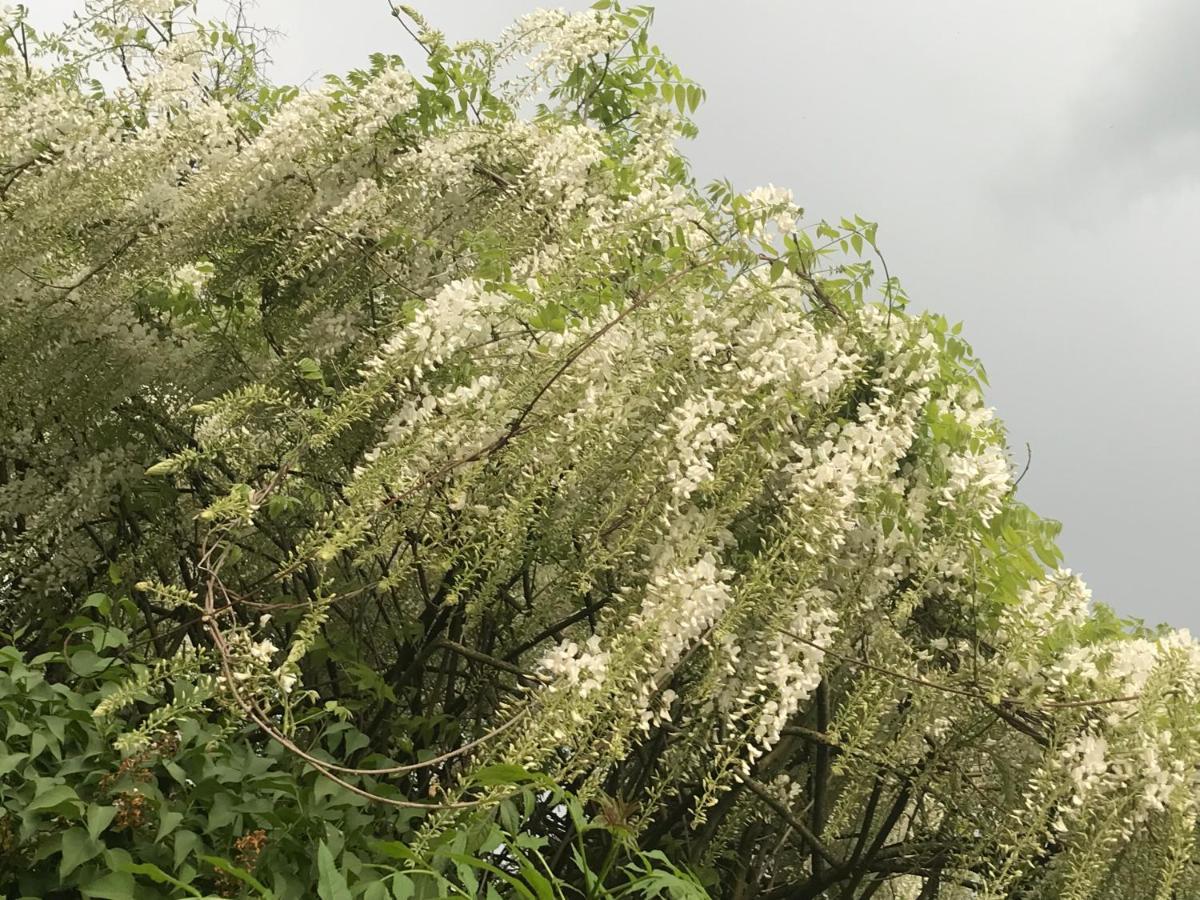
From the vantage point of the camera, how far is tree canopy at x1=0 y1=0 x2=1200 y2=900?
7.91ft

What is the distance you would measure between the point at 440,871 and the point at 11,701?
0.98 metres

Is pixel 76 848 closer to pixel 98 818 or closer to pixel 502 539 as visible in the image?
pixel 98 818

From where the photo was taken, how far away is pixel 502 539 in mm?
2680

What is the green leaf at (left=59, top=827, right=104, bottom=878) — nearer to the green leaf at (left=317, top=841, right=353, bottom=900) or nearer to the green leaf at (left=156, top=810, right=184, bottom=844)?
the green leaf at (left=156, top=810, right=184, bottom=844)

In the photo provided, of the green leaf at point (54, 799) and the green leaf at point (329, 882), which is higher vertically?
the green leaf at point (329, 882)

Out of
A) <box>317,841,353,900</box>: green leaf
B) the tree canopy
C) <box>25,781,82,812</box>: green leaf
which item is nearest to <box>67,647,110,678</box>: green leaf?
the tree canopy

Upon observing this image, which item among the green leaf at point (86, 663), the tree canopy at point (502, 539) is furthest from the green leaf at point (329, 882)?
the green leaf at point (86, 663)

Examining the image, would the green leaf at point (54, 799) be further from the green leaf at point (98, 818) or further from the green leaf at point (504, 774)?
the green leaf at point (504, 774)

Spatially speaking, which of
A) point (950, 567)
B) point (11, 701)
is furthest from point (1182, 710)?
point (11, 701)

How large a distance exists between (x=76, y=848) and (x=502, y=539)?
1.04 m

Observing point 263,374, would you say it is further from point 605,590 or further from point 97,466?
point 605,590

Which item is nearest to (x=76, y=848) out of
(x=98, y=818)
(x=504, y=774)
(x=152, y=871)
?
(x=98, y=818)

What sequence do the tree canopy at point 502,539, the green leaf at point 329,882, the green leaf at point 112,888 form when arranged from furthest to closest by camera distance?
the tree canopy at point 502,539, the green leaf at point 112,888, the green leaf at point 329,882

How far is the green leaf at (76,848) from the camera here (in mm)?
2117
